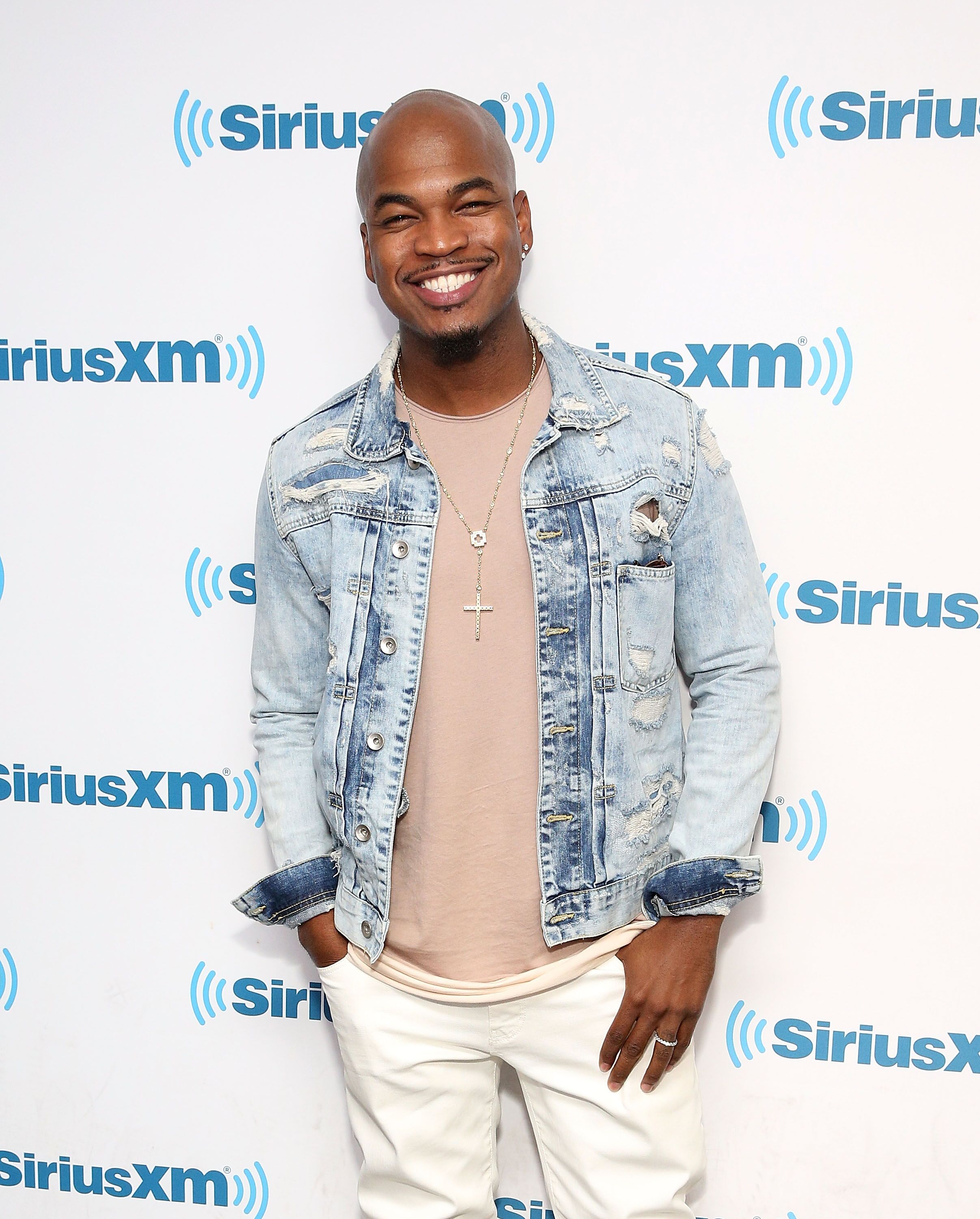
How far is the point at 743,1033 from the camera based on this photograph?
1.92m

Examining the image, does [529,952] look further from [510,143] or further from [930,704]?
[510,143]

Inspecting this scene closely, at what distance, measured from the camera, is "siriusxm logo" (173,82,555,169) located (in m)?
1.72

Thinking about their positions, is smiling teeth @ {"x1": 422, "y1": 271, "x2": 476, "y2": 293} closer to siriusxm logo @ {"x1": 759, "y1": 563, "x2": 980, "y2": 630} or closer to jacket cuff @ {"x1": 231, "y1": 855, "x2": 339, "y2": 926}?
siriusxm logo @ {"x1": 759, "y1": 563, "x2": 980, "y2": 630}

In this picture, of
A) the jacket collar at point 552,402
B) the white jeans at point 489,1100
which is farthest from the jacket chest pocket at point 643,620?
the white jeans at point 489,1100

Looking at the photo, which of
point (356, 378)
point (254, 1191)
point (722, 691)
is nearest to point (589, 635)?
point (722, 691)

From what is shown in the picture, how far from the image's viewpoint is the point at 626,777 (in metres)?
1.54

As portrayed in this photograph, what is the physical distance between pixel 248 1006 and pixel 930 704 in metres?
1.49

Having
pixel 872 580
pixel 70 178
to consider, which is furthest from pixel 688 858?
pixel 70 178

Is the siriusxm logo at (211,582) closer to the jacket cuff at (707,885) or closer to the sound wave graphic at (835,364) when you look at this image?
the jacket cuff at (707,885)

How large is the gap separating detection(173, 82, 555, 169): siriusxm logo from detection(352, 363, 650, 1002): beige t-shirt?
53 cm

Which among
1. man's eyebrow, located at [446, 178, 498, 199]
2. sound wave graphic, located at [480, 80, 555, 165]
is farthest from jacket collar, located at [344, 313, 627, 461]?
sound wave graphic, located at [480, 80, 555, 165]

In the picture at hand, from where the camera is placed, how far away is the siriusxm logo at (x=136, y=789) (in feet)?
6.62

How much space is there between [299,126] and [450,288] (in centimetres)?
59

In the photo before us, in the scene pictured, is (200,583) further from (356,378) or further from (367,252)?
A: (367,252)
